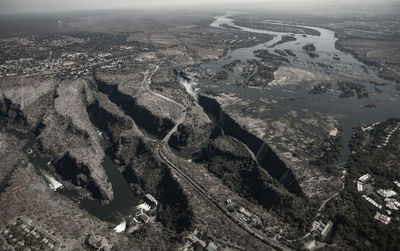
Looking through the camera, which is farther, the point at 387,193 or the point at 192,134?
the point at 192,134

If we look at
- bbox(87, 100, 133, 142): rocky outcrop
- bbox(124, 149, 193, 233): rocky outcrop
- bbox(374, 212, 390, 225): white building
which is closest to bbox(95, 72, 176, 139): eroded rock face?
bbox(87, 100, 133, 142): rocky outcrop

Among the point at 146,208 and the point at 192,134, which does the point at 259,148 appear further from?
the point at 146,208

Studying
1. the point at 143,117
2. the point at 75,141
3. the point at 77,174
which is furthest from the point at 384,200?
the point at 75,141

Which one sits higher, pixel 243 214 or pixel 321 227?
pixel 321 227

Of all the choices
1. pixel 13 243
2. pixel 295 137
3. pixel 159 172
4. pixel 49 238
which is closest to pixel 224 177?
pixel 159 172

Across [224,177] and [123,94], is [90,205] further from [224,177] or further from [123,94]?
[123,94]

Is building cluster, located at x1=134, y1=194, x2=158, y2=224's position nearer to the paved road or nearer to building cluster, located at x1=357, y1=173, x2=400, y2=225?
the paved road
